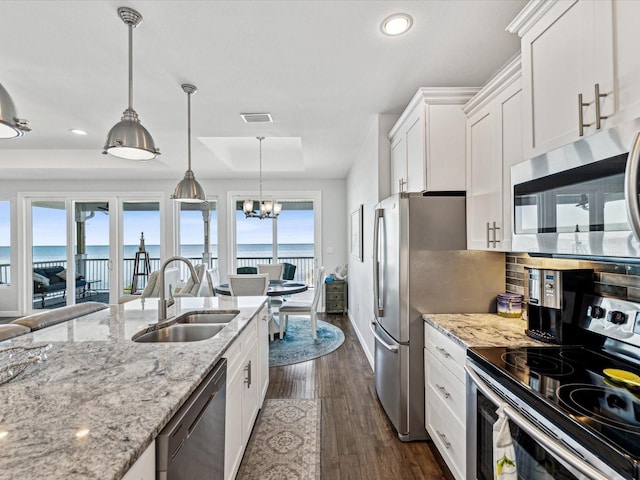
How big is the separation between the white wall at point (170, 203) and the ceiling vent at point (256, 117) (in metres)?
2.96

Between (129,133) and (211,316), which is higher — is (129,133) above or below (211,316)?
above

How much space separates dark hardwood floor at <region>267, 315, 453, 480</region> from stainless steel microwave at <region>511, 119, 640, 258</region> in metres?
1.48

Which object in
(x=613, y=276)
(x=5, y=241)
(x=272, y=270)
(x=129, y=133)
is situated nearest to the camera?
(x=613, y=276)

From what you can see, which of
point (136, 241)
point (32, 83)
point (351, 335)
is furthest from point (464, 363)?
point (136, 241)

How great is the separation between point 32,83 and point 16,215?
486cm

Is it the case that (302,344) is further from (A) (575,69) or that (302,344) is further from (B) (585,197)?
(A) (575,69)

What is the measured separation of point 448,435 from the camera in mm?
1794

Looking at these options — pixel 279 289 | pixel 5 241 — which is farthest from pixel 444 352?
pixel 5 241

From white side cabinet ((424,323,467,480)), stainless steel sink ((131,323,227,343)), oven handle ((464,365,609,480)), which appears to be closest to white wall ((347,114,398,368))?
white side cabinet ((424,323,467,480))

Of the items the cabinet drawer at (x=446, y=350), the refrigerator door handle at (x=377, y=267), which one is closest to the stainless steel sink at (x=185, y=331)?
the refrigerator door handle at (x=377, y=267)

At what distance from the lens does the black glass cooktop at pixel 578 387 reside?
2.86 ft

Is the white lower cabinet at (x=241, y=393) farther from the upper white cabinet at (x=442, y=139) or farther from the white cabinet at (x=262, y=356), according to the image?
the upper white cabinet at (x=442, y=139)

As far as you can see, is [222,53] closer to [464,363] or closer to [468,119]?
[468,119]

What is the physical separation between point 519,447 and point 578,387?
0.30 m
